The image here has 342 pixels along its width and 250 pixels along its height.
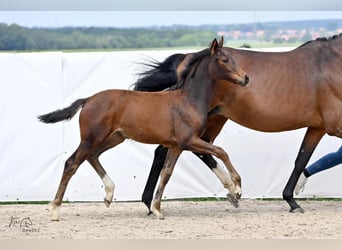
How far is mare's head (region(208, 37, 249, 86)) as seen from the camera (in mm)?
7008

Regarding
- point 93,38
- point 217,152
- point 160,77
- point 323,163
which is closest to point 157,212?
point 217,152

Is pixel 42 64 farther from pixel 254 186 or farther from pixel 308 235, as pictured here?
pixel 308 235

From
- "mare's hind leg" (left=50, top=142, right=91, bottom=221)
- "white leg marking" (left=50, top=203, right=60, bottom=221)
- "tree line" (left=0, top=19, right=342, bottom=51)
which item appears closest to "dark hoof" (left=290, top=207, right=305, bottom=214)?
"mare's hind leg" (left=50, top=142, right=91, bottom=221)

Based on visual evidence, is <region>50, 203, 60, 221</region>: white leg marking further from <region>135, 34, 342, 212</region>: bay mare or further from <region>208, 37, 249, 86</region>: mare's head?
<region>208, 37, 249, 86</region>: mare's head

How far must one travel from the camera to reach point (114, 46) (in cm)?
1862

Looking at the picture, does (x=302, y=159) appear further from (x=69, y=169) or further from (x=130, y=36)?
(x=130, y=36)

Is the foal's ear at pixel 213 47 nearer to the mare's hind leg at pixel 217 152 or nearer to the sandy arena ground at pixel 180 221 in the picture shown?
the mare's hind leg at pixel 217 152

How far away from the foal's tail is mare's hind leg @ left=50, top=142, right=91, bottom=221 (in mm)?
315

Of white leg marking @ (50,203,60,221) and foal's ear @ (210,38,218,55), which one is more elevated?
foal's ear @ (210,38,218,55)

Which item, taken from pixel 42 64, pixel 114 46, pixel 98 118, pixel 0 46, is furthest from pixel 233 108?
pixel 114 46

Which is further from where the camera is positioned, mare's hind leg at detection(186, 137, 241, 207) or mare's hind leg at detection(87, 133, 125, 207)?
mare's hind leg at detection(87, 133, 125, 207)

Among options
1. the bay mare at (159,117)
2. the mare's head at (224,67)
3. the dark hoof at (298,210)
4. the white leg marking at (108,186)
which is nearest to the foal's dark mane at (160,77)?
the bay mare at (159,117)

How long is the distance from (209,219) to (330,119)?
1.54 metres

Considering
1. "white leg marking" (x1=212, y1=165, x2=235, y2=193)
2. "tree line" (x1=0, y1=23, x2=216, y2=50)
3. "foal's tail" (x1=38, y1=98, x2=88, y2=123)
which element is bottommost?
"white leg marking" (x1=212, y1=165, x2=235, y2=193)
